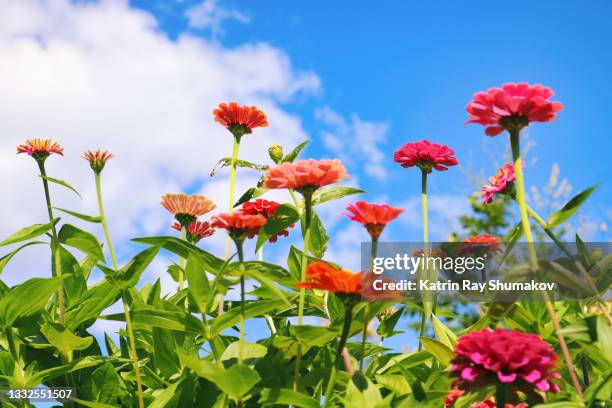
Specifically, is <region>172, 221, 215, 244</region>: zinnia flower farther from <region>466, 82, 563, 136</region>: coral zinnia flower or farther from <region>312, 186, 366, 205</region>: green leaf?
<region>466, 82, 563, 136</region>: coral zinnia flower

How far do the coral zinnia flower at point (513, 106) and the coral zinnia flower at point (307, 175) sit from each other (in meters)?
0.28

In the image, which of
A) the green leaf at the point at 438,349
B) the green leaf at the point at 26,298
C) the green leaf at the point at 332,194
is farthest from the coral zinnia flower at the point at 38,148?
the green leaf at the point at 438,349

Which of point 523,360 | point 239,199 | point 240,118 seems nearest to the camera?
point 523,360

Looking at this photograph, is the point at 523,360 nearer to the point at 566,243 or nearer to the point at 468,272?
the point at 566,243

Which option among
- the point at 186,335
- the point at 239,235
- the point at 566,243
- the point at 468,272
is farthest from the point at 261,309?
the point at 468,272

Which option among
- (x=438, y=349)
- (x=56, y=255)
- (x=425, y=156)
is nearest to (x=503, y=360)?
(x=438, y=349)

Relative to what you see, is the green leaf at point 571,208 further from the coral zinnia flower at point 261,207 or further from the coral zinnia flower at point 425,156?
the coral zinnia flower at point 261,207

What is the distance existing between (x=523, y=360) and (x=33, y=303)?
1.05 m

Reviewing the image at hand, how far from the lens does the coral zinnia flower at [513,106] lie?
4.09ft

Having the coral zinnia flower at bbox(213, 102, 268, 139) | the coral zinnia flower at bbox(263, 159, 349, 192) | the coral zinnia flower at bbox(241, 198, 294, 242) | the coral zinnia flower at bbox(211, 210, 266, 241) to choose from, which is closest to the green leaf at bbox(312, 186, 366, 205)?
the coral zinnia flower at bbox(241, 198, 294, 242)

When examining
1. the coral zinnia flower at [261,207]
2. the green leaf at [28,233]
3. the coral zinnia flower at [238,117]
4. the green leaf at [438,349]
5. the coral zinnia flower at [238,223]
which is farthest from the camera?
the coral zinnia flower at [261,207]

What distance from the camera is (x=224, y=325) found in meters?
1.36

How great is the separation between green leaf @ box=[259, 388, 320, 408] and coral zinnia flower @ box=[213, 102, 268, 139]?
750 millimetres

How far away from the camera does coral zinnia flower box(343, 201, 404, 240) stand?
49.3 inches
